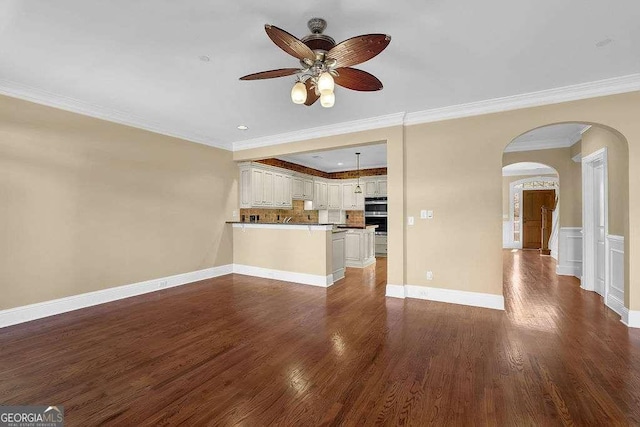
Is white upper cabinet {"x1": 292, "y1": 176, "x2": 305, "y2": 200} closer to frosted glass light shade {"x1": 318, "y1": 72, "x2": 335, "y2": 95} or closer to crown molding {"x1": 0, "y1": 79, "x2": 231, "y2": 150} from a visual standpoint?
crown molding {"x1": 0, "y1": 79, "x2": 231, "y2": 150}

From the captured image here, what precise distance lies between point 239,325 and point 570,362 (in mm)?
3196

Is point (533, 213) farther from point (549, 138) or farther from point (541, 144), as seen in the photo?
point (549, 138)

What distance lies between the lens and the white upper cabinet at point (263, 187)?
6.30 m

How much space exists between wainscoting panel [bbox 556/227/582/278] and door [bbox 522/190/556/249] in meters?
4.73

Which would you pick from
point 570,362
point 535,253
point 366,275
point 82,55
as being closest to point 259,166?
point 366,275

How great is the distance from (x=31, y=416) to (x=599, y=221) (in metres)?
7.01

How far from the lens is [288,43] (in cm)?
193

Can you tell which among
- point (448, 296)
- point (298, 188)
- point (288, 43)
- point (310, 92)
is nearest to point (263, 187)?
point (298, 188)

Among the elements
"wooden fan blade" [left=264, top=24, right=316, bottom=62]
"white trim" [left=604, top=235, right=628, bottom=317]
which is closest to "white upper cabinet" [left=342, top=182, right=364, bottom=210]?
"white trim" [left=604, top=235, right=628, bottom=317]

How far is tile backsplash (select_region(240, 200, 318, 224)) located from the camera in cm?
703

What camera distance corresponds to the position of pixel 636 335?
9.52 ft

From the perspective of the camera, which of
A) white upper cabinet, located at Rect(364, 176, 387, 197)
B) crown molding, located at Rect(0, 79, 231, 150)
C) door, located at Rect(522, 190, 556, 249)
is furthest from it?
door, located at Rect(522, 190, 556, 249)

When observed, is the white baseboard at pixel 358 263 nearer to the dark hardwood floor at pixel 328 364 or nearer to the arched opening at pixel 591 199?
the dark hardwood floor at pixel 328 364

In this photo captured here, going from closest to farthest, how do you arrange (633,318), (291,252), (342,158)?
(633,318) < (291,252) < (342,158)
